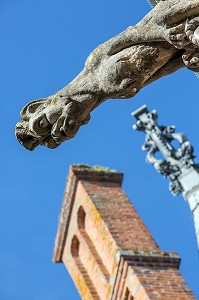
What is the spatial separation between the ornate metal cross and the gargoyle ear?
7654mm

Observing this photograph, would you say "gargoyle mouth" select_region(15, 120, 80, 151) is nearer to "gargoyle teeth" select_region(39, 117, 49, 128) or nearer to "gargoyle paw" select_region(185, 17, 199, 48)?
"gargoyle teeth" select_region(39, 117, 49, 128)

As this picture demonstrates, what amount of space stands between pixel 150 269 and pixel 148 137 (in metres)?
3.40

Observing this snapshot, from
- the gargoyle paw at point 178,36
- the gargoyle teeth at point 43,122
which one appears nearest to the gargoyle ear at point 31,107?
the gargoyle teeth at point 43,122

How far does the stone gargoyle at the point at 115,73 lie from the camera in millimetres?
5098

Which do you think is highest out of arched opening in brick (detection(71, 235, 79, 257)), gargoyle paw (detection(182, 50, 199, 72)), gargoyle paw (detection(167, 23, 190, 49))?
arched opening in brick (detection(71, 235, 79, 257))

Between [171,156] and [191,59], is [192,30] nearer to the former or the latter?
[191,59]

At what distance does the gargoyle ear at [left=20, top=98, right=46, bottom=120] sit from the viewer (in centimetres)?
546

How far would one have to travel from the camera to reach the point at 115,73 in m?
5.24

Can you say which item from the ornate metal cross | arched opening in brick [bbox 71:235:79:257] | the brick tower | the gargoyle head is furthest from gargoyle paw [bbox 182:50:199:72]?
arched opening in brick [bbox 71:235:79:257]

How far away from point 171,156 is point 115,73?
13323 mm

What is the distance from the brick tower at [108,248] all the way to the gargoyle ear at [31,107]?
15676 mm

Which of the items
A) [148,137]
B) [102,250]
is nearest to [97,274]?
[102,250]

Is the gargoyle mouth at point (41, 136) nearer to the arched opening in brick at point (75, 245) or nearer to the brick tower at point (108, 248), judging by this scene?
the brick tower at point (108, 248)

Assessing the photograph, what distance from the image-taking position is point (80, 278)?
27078mm
